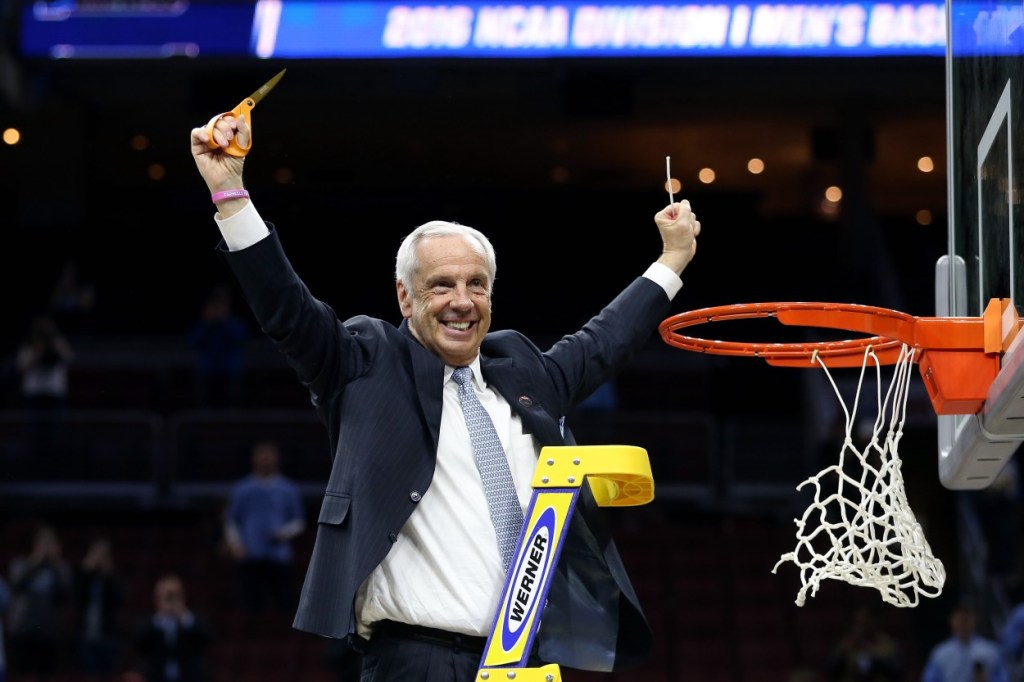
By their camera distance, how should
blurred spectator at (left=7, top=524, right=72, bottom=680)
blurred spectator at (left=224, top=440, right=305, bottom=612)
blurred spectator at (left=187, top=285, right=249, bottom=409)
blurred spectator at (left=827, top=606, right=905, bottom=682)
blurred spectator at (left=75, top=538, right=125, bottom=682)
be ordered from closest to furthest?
blurred spectator at (left=827, top=606, right=905, bottom=682) → blurred spectator at (left=7, top=524, right=72, bottom=680) → blurred spectator at (left=75, top=538, right=125, bottom=682) → blurred spectator at (left=224, top=440, right=305, bottom=612) → blurred spectator at (left=187, top=285, right=249, bottom=409)

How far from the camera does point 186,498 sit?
15438mm

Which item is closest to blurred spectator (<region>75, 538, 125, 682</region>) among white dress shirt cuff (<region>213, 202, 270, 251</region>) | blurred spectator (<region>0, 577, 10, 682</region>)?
blurred spectator (<region>0, 577, 10, 682</region>)

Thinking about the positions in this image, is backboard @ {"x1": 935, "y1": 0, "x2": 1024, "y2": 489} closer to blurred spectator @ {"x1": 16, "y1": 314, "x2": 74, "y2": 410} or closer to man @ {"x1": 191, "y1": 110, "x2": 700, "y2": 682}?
man @ {"x1": 191, "y1": 110, "x2": 700, "y2": 682}

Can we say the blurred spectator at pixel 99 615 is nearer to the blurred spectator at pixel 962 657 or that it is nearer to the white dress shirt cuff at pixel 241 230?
the blurred spectator at pixel 962 657

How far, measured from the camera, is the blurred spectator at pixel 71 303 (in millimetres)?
18328

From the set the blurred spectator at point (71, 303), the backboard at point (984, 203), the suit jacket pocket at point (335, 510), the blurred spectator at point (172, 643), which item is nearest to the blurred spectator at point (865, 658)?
the blurred spectator at point (172, 643)

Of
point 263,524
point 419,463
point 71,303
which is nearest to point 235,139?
point 419,463

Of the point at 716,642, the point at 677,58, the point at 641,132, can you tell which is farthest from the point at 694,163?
the point at 716,642

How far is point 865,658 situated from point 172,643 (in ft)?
15.6

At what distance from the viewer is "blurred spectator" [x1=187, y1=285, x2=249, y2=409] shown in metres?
15.7

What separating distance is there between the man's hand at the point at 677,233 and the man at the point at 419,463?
57 cm

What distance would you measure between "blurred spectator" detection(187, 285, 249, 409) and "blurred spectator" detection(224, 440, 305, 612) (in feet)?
8.54

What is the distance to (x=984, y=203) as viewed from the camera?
4.93 m

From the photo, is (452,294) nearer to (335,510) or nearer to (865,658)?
(335,510)
